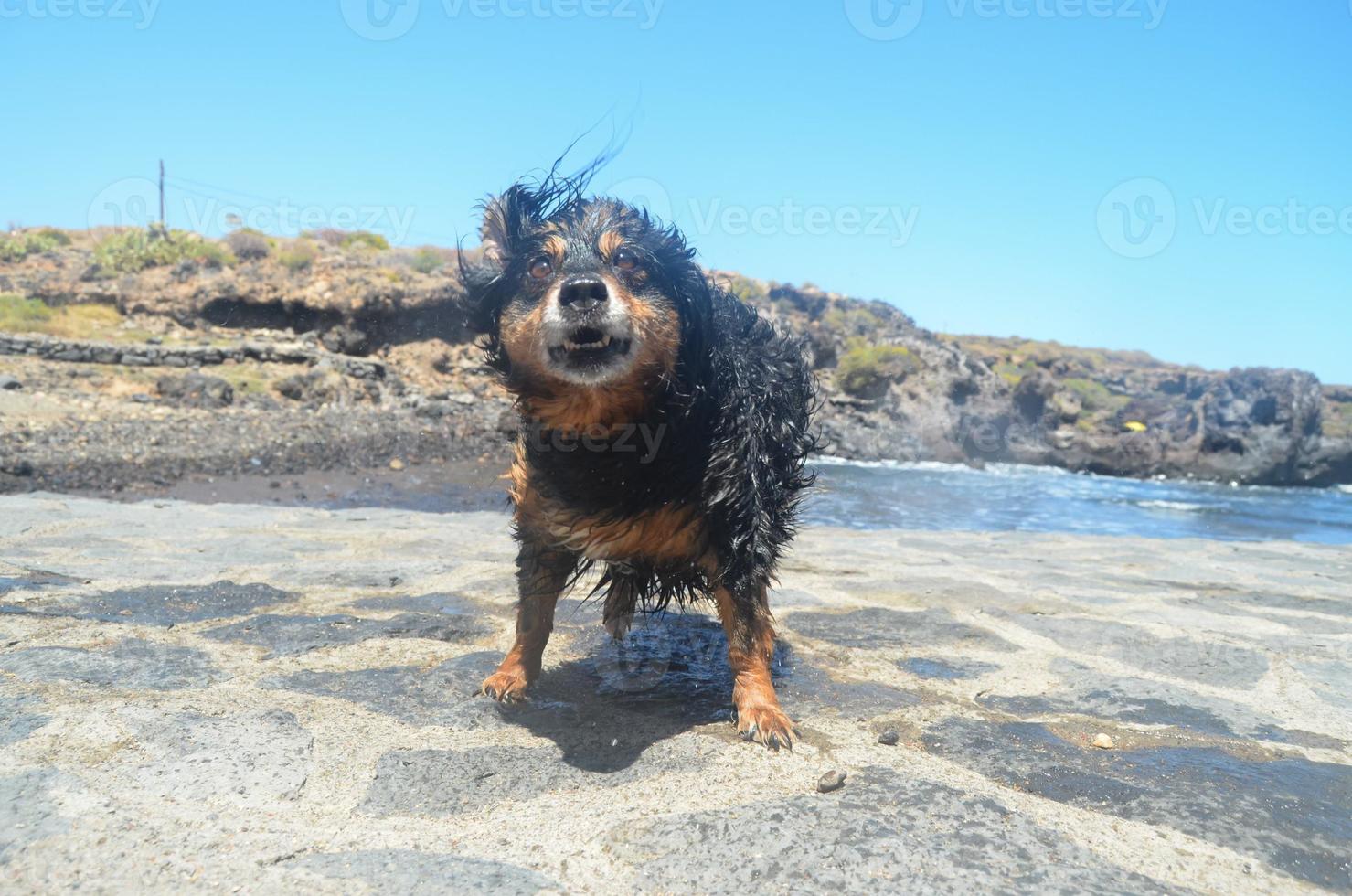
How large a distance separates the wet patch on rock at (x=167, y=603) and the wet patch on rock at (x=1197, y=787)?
10.5 ft

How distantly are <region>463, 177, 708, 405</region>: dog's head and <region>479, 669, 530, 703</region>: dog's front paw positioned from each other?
1.06 metres

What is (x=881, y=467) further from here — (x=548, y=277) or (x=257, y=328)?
(x=548, y=277)

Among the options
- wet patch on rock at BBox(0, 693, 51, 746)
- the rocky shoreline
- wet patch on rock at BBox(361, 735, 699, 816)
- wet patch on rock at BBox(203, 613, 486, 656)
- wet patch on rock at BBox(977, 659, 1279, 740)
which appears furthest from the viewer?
the rocky shoreline

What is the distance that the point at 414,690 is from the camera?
314cm

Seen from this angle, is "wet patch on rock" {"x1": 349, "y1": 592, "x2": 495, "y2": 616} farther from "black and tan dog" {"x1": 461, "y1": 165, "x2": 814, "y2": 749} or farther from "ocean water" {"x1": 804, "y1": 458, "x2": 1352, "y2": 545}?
"ocean water" {"x1": 804, "y1": 458, "x2": 1352, "y2": 545}

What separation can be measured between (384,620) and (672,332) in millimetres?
2111

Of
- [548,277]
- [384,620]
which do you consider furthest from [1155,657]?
[384,620]

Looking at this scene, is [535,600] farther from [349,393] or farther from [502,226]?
[349,393]

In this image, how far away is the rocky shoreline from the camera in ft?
40.5

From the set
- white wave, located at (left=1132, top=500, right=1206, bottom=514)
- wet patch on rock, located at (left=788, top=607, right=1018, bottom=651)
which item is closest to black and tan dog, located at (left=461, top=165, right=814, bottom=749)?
wet patch on rock, located at (left=788, top=607, right=1018, bottom=651)

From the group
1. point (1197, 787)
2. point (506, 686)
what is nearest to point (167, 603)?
point (506, 686)

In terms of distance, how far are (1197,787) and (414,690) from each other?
8.31 ft

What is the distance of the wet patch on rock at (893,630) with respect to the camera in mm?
4164

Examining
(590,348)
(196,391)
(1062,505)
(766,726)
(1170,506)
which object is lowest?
(1170,506)
